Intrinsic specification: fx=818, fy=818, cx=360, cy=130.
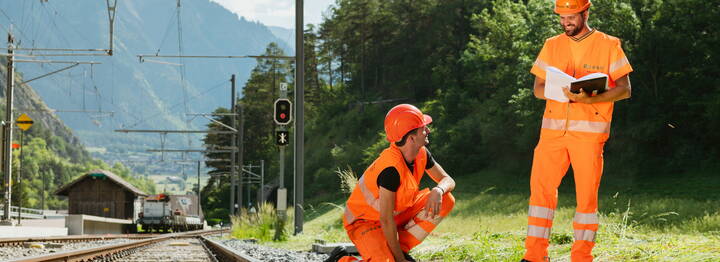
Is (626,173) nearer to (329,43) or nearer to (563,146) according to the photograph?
(563,146)

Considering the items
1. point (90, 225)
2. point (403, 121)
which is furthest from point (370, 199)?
point (90, 225)

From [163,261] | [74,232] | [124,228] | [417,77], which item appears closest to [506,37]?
[417,77]

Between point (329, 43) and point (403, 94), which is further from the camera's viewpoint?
point (329, 43)

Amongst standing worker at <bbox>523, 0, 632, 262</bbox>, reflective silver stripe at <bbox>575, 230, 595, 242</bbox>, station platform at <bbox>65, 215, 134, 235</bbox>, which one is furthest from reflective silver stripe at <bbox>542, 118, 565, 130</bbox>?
station platform at <bbox>65, 215, 134, 235</bbox>

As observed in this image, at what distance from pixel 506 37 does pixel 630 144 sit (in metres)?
16.7

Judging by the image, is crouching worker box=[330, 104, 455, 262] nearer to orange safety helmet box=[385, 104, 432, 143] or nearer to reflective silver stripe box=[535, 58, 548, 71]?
orange safety helmet box=[385, 104, 432, 143]

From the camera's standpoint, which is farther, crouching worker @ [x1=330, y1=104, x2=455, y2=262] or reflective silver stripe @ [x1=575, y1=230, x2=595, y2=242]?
reflective silver stripe @ [x1=575, y1=230, x2=595, y2=242]

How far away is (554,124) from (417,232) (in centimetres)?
126

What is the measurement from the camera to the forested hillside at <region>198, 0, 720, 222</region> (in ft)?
91.6

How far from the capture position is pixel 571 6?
222 inches

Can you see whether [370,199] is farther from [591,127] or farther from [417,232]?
[591,127]

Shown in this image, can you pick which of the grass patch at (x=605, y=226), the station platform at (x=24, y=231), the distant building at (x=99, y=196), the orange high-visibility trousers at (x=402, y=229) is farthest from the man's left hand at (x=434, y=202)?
the distant building at (x=99, y=196)

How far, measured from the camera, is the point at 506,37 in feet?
152

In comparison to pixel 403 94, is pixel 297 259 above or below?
below
